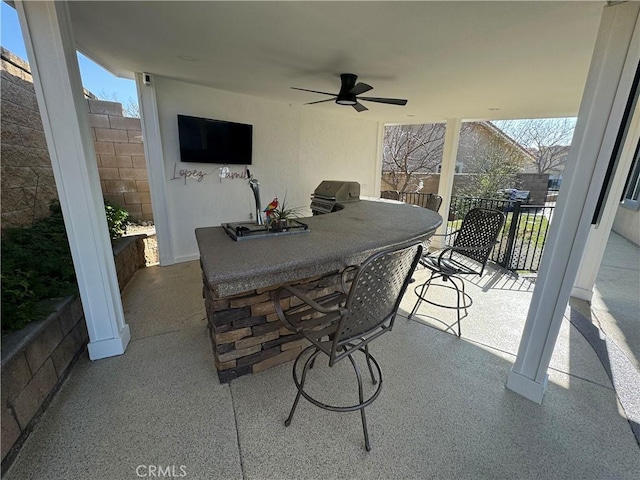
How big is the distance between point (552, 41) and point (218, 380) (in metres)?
3.24

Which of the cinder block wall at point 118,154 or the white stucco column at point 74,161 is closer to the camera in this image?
the white stucco column at point 74,161

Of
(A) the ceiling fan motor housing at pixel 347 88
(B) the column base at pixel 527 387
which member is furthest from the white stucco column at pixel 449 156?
(B) the column base at pixel 527 387

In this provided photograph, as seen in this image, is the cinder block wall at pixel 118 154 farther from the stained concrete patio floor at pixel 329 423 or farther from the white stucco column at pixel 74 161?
the stained concrete patio floor at pixel 329 423

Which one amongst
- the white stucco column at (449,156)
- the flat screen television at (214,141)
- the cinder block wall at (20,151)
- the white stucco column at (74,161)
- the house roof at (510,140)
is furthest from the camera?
the house roof at (510,140)

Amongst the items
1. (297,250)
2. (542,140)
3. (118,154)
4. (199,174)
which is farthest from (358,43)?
(542,140)

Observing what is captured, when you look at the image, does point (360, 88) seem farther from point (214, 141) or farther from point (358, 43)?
point (214, 141)

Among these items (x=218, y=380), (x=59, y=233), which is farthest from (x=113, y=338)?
(x=59, y=233)

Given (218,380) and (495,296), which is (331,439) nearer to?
(218,380)

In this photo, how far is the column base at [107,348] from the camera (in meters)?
1.80

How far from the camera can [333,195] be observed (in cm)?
307

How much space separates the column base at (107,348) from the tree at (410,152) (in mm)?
8070

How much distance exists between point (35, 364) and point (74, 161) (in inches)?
44.6

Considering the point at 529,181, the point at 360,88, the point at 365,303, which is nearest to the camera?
the point at 365,303

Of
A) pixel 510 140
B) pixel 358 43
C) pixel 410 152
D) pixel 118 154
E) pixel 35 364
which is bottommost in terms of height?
pixel 35 364
